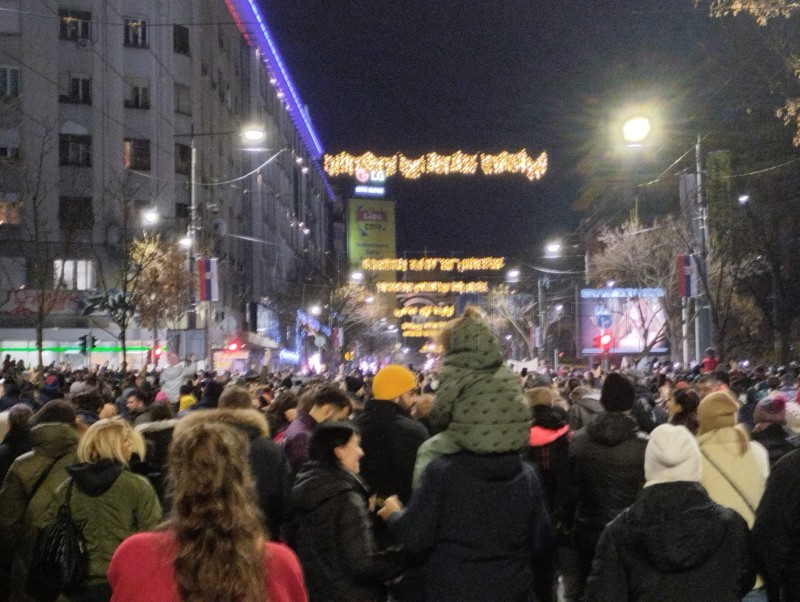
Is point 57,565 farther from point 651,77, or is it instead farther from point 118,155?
point 651,77

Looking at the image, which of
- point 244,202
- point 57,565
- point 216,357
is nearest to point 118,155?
point 216,357

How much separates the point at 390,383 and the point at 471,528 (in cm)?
262

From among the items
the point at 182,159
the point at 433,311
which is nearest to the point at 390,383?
the point at 182,159

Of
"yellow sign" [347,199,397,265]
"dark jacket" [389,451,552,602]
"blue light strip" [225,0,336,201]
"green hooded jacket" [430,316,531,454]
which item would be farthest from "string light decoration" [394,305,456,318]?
"dark jacket" [389,451,552,602]

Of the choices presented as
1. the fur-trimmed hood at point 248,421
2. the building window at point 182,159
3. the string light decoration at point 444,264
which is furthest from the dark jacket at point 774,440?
the string light decoration at point 444,264

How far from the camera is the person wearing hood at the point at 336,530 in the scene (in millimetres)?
5184

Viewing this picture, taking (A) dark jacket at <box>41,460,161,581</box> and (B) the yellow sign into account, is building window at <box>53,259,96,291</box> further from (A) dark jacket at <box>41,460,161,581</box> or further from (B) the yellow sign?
(B) the yellow sign

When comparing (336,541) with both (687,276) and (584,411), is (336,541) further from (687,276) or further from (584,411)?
(687,276)

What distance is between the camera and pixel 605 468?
7.21 meters

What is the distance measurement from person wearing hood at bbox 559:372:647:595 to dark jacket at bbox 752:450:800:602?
6.26 ft

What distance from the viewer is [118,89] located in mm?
48375

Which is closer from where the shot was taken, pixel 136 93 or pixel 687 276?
pixel 687 276

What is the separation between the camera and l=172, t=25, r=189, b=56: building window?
53062 millimetres

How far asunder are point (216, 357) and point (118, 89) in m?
13.7
